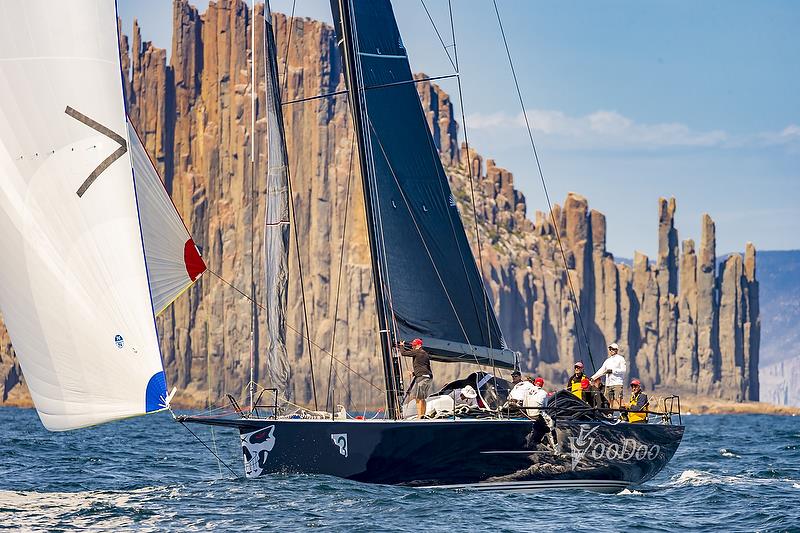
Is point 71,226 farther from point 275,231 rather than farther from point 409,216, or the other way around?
point 409,216

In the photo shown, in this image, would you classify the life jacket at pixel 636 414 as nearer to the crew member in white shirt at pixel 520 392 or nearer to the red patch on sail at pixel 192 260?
the crew member in white shirt at pixel 520 392

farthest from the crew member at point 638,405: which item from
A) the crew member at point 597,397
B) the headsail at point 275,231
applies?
the headsail at point 275,231

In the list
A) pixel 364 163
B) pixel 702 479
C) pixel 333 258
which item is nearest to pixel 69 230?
pixel 364 163

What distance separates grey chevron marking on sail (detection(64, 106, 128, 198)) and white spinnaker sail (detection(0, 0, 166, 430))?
0.4 inches

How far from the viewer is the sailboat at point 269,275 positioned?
1216cm

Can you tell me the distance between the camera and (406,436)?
16.1m

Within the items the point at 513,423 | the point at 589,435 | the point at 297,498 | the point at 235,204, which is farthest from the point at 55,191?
the point at 235,204

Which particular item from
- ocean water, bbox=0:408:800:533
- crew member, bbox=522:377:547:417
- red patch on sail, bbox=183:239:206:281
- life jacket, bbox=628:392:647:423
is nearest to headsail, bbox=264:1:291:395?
ocean water, bbox=0:408:800:533

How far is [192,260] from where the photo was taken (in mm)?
14008

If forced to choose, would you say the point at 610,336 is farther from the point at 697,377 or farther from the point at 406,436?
the point at 406,436

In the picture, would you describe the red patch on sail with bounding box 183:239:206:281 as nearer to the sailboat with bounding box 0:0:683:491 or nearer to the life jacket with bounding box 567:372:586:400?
the sailboat with bounding box 0:0:683:491

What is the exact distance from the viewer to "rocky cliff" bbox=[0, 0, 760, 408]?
101625mm

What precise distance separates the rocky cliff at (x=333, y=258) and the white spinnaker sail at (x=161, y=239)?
255 feet

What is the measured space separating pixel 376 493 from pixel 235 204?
309 ft
